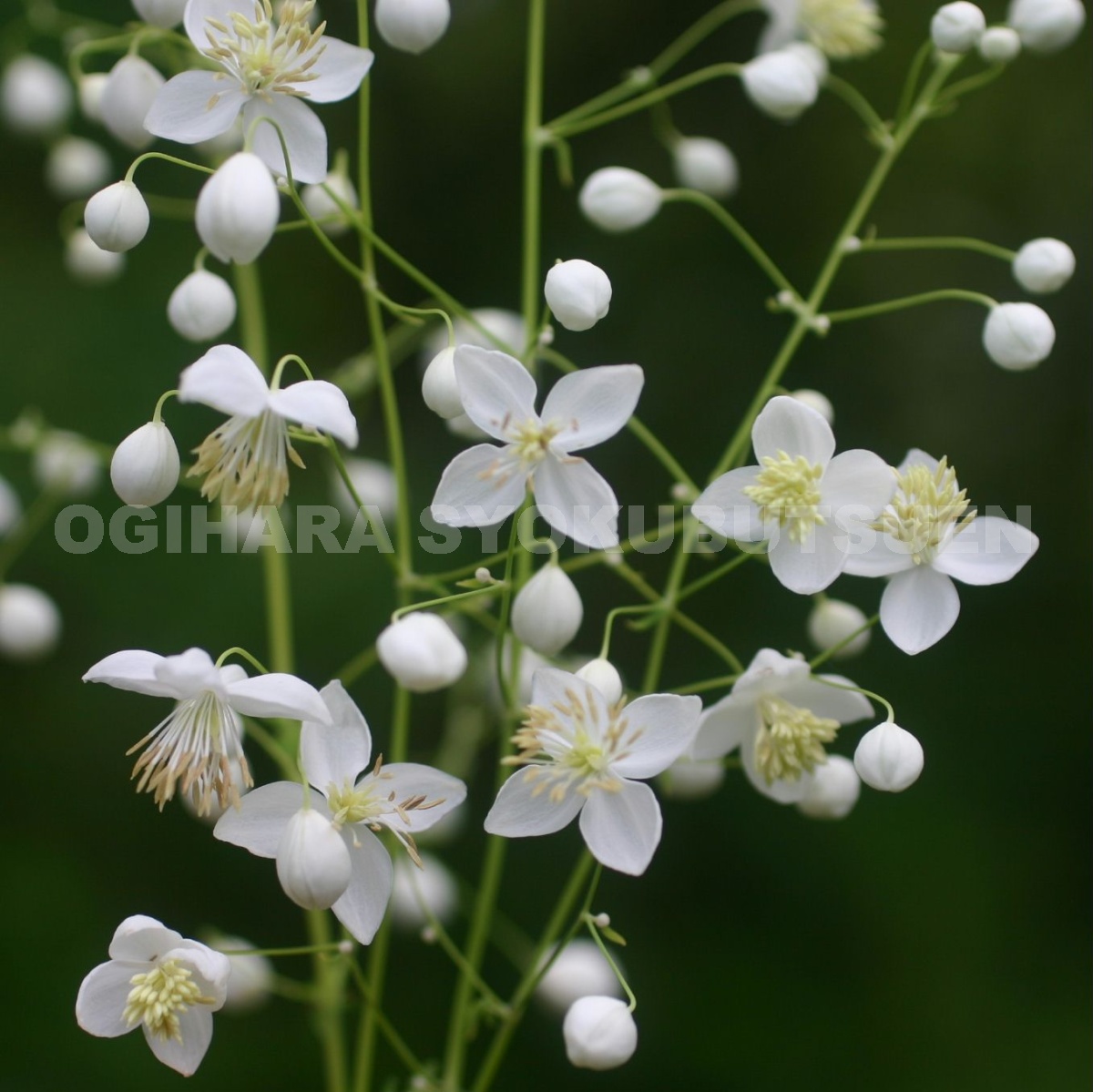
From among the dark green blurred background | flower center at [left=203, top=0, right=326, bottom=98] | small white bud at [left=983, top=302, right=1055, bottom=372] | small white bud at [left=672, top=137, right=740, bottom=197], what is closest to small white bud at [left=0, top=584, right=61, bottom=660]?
the dark green blurred background

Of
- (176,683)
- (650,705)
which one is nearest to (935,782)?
(650,705)

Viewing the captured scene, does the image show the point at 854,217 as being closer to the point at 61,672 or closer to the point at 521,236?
the point at 521,236

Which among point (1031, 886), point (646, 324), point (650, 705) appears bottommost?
point (1031, 886)

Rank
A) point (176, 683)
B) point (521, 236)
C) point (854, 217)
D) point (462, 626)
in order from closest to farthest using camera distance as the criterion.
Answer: point (176, 683), point (854, 217), point (462, 626), point (521, 236)

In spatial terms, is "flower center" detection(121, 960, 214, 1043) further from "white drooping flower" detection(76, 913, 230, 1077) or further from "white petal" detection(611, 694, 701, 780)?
"white petal" detection(611, 694, 701, 780)

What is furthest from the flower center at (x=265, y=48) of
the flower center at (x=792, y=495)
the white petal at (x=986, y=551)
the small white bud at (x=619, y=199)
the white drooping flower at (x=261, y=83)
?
the white petal at (x=986, y=551)

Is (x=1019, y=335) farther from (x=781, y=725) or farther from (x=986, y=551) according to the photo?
(x=781, y=725)
